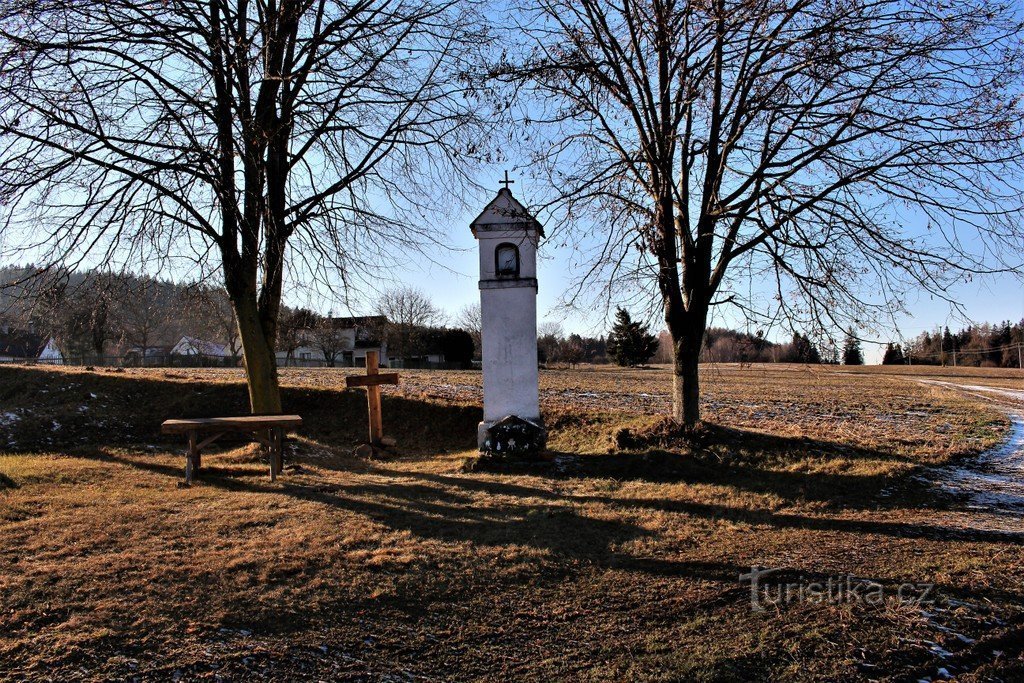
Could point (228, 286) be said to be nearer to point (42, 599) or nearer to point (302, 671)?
point (42, 599)

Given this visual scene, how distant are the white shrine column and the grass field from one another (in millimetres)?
1249

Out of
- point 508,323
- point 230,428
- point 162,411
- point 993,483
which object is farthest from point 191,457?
point 993,483

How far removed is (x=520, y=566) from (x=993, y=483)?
670 cm

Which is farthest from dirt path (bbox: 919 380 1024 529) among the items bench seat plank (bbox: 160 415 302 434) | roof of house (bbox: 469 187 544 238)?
bench seat plank (bbox: 160 415 302 434)

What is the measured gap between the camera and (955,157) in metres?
9.12

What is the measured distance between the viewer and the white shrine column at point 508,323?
1070 cm

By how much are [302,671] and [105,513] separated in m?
4.35

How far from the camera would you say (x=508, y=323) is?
1076 centimetres

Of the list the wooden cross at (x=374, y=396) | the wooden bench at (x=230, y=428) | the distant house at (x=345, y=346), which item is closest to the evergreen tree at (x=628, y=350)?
the distant house at (x=345, y=346)

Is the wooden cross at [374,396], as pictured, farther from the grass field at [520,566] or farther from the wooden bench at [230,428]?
the wooden bench at [230,428]

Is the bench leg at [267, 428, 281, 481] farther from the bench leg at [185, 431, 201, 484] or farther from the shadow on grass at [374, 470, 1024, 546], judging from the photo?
the shadow on grass at [374, 470, 1024, 546]

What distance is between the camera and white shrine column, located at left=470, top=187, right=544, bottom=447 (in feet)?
35.1

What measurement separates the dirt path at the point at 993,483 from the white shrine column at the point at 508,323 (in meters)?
5.92

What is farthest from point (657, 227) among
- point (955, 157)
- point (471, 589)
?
point (471, 589)
